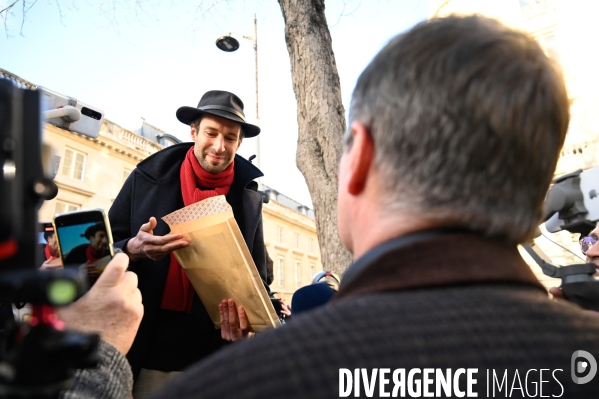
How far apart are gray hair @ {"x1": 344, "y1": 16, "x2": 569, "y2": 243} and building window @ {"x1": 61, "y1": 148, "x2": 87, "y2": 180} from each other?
21103 millimetres

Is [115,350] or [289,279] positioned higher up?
[289,279]

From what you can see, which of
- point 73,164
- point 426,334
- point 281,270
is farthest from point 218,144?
point 281,270

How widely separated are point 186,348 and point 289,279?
1235 inches

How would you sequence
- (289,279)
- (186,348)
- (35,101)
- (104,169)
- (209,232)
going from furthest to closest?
(289,279) → (104,169) → (186,348) → (209,232) → (35,101)

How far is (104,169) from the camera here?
21.0 metres

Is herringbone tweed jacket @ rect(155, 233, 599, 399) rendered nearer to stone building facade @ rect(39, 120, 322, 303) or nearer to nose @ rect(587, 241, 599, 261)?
nose @ rect(587, 241, 599, 261)

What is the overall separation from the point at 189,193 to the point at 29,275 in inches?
68.5

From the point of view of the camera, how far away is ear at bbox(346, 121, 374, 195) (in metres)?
0.84

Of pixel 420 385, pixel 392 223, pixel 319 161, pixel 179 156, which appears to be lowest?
pixel 420 385

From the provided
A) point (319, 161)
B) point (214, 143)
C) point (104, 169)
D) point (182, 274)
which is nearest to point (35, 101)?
point (182, 274)

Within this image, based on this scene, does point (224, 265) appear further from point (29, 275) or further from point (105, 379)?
point (29, 275)

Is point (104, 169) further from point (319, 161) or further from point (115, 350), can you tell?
point (115, 350)

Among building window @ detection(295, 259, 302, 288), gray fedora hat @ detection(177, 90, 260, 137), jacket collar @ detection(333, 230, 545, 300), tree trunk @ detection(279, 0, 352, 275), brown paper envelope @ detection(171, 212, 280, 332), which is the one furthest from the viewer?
building window @ detection(295, 259, 302, 288)

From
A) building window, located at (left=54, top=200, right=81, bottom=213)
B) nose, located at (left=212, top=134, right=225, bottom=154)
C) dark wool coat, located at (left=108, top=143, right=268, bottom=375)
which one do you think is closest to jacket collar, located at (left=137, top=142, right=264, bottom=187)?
dark wool coat, located at (left=108, top=143, right=268, bottom=375)
